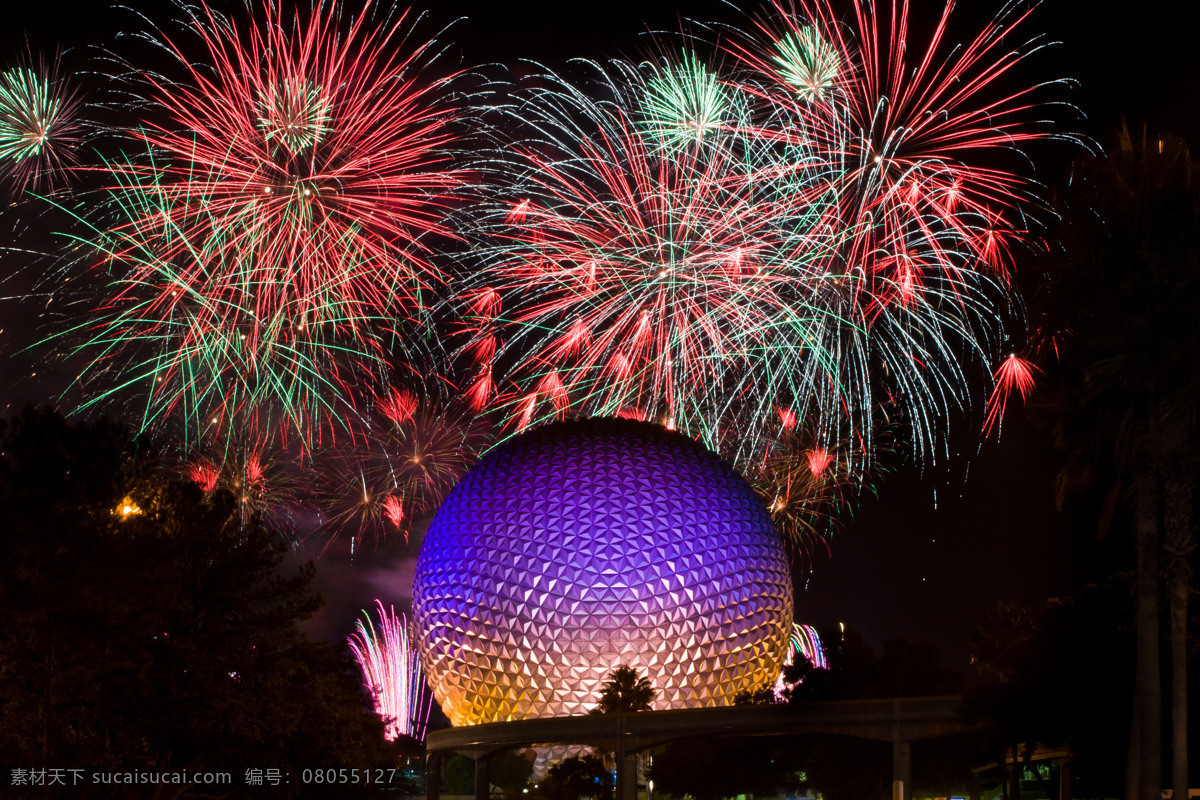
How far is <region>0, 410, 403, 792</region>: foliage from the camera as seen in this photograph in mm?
24953

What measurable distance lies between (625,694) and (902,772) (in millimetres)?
10759

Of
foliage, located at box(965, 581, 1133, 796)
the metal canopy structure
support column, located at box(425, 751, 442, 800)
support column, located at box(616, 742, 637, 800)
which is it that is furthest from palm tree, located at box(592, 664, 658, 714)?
foliage, located at box(965, 581, 1133, 796)

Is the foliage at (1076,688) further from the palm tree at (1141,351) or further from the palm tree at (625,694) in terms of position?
the palm tree at (625,694)

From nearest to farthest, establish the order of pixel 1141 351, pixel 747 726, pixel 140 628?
1. pixel 1141 351
2. pixel 140 628
3. pixel 747 726

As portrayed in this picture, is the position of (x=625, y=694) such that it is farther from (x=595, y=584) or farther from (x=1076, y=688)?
(x=1076, y=688)

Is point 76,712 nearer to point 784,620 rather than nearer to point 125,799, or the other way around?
point 125,799

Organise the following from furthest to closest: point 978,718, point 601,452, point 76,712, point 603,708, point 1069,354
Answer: point 601,452 → point 603,708 → point 978,718 → point 76,712 → point 1069,354

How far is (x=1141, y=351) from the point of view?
68.8 ft

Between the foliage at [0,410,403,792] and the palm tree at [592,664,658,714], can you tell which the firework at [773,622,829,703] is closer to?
the palm tree at [592,664,658,714]

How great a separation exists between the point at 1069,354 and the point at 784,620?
27647 mm

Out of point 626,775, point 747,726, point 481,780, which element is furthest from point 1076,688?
point 481,780

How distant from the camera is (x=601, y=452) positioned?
48.4m

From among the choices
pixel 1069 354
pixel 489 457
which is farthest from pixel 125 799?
pixel 489 457

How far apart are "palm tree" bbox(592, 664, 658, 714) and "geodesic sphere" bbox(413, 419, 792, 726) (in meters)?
1.30
